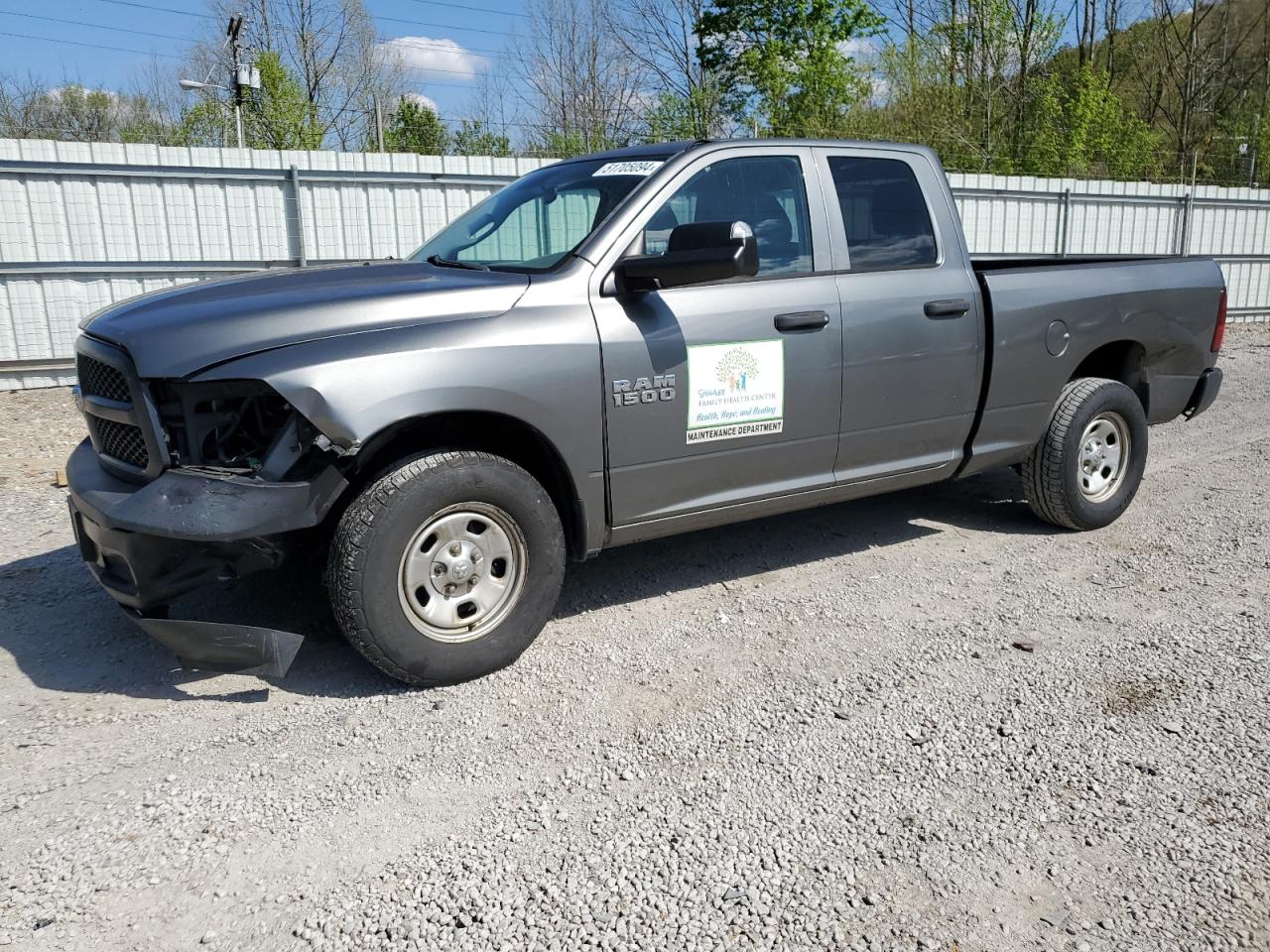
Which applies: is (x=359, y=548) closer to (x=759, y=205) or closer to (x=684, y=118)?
(x=759, y=205)

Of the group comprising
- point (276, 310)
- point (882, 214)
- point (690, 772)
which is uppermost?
point (882, 214)

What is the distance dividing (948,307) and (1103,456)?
1605mm

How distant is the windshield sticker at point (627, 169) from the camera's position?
421 centimetres

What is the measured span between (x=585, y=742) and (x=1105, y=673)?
203 cm

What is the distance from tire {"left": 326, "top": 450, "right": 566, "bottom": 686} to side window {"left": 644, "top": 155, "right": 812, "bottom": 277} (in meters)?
1.24

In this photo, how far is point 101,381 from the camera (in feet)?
12.2

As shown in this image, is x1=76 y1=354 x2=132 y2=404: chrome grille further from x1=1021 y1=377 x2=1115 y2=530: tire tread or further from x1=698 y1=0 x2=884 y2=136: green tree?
x1=698 y1=0 x2=884 y2=136: green tree

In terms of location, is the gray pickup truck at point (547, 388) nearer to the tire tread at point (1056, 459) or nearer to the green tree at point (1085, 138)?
the tire tread at point (1056, 459)

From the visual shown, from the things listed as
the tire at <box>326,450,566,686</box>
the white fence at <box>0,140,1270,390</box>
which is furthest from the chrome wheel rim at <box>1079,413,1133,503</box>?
the white fence at <box>0,140,1270,390</box>

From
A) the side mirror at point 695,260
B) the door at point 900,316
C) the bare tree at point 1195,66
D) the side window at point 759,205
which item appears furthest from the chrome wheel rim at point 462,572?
the bare tree at point 1195,66

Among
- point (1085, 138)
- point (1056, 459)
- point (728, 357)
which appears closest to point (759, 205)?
point (728, 357)

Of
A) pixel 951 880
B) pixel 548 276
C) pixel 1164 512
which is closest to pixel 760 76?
pixel 1164 512

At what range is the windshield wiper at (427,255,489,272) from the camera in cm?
428

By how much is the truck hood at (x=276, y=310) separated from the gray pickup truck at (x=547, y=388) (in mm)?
12
